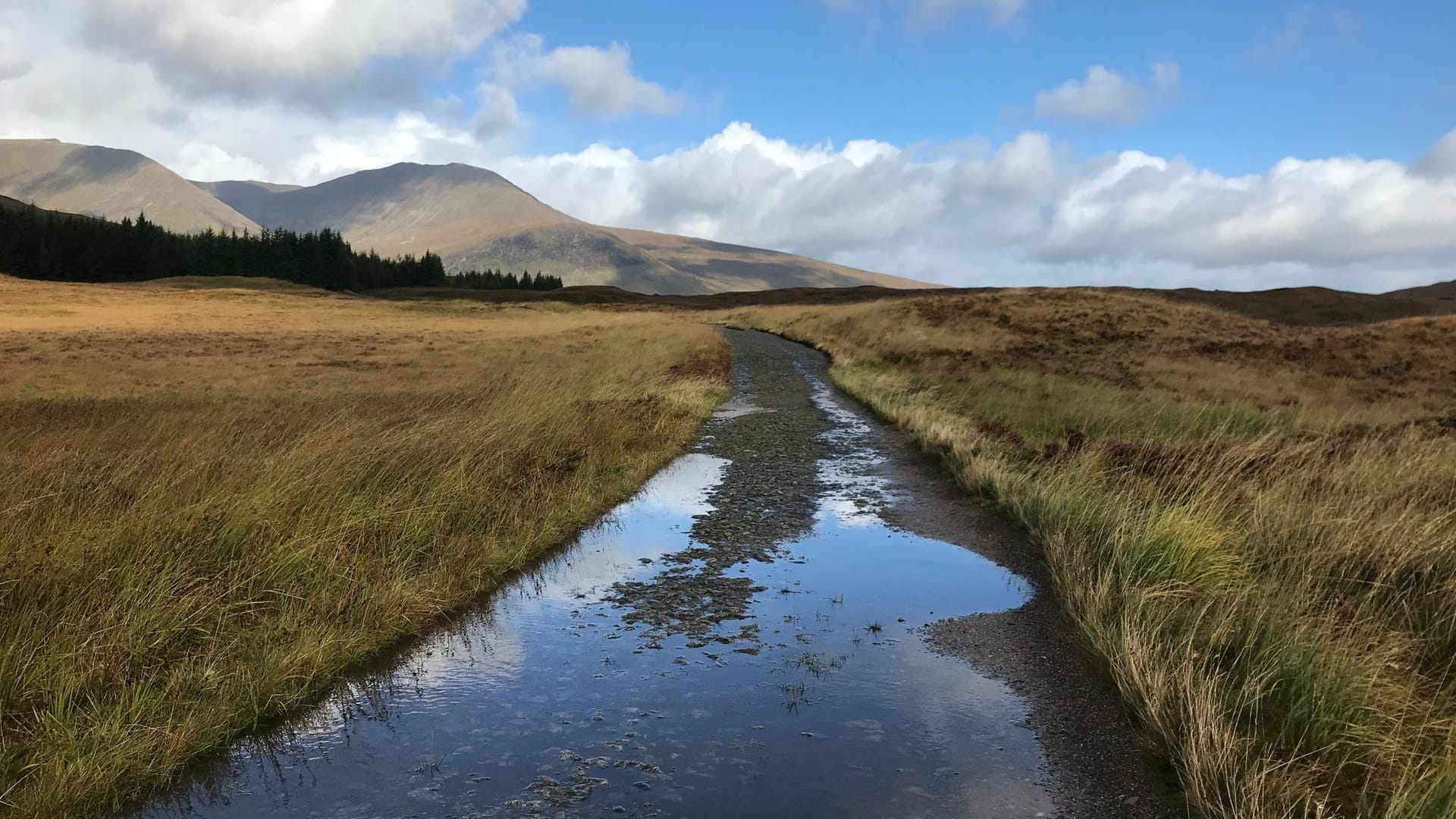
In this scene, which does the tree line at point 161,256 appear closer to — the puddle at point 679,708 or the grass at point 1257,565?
the puddle at point 679,708

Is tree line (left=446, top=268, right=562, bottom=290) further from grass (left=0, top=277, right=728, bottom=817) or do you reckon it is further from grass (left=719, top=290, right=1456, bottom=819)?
grass (left=719, top=290, right=1456, bottom=819)

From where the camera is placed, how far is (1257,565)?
28.7 feet

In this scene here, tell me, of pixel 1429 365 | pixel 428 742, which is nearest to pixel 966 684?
pixel 428 742

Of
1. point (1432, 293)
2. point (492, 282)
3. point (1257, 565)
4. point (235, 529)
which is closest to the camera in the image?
point (235, 529)

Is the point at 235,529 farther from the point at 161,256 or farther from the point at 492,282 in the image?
the point at 492,282

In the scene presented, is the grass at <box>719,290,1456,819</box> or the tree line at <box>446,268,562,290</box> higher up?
the tree line at <box>446,268,562,290</box>

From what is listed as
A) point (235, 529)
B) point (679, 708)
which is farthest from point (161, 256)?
point (679, 708)

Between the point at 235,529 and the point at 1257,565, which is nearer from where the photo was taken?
the point at 235,529

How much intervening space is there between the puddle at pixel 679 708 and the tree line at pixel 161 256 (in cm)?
11338

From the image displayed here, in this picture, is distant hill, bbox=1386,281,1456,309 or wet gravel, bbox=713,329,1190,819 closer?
wet gravel, bbox=713,329,1190,819

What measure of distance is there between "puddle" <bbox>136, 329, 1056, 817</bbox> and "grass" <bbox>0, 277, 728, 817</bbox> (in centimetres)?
52

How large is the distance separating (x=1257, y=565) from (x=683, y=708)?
6253 millimetres

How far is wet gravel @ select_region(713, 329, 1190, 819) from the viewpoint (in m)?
5.65

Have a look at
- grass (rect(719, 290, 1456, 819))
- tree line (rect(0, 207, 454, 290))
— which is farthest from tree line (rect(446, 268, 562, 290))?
grass (rect(719, 290, 1456, 819))
